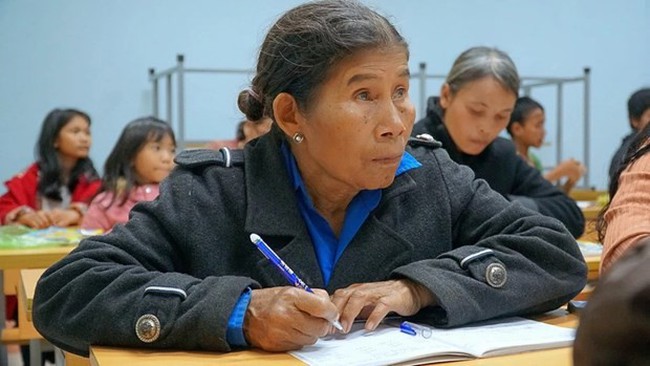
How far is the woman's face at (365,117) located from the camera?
4.03 feet

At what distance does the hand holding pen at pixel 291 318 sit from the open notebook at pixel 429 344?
0.08 ft

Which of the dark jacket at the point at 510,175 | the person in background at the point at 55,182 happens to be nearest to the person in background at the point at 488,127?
the dark jacket at the point at 510,175

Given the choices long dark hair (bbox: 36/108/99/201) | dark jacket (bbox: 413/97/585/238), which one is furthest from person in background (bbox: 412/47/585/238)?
long dark hair (bbox: 36/108/99/201)

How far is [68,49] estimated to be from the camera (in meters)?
5.61

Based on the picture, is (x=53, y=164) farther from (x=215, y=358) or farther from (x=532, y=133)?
(x=215, y=358)

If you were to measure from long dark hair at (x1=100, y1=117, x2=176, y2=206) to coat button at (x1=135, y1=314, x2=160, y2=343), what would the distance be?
250 centimetres

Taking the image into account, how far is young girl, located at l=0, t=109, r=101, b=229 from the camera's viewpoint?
11.9ft

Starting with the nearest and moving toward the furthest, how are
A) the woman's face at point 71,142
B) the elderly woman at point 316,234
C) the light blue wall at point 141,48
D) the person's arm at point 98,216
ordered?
the elderly woman at point 316,234, the person's arm at point 98,216, the woman's face at point 71,142, the light blue wall at point 141,48

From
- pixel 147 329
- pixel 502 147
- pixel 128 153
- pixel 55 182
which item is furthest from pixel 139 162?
Result: pixel 147 329

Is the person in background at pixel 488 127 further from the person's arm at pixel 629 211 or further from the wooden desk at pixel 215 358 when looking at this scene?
the wooden desk at pixel 215 358

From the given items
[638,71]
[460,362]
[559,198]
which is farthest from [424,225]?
[638,71]

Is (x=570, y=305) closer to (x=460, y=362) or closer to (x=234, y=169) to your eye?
(x=460, y=362)

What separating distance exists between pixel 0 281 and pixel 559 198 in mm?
1952

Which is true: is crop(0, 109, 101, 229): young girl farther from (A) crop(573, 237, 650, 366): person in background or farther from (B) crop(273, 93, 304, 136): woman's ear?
(A) crop(573, 237, 650, 366): person in background
